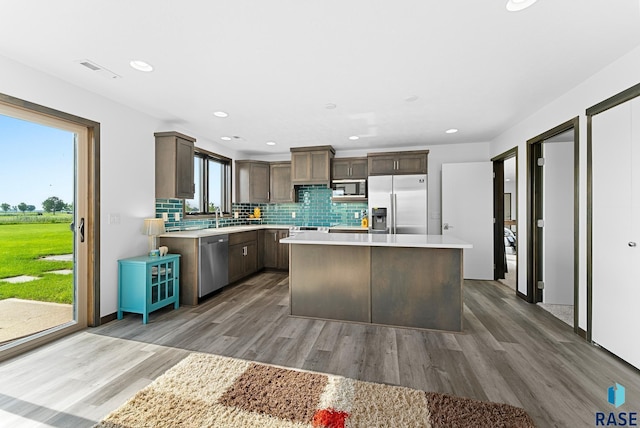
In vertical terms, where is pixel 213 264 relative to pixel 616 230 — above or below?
below

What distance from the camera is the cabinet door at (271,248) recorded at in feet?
18.9

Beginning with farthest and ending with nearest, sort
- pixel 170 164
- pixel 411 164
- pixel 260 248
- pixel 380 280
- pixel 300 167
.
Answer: pixel 260 248
pixel 300 167
pixel 411 164
pixel 170 164
pixel 380 280

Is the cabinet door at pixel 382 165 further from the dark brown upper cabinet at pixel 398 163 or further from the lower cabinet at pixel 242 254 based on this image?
the lower cabinet at pixel 242 254

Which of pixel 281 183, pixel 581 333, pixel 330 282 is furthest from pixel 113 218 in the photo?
pixel 581 333

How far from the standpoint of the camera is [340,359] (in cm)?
240

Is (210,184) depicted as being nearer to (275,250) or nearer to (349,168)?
(275,250)

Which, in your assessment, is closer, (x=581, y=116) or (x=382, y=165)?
(x=581, y=116)

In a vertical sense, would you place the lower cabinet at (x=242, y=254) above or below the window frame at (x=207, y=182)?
below

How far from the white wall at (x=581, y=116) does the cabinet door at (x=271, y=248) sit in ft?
13.7

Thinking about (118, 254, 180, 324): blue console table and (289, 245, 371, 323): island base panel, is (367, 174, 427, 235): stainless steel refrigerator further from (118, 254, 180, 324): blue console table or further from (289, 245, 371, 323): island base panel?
(118, 254, 180, 324): blue console table

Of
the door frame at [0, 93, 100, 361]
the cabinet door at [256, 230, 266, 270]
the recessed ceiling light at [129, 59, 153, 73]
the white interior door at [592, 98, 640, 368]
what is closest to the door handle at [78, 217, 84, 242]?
the door frame at [0, 93, 100, 361]

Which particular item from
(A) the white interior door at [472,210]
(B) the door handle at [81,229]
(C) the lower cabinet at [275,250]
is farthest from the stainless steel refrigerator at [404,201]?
(B) the door handle at [81,229]

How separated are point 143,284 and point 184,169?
1683mm

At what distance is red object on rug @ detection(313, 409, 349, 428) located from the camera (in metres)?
1.64
